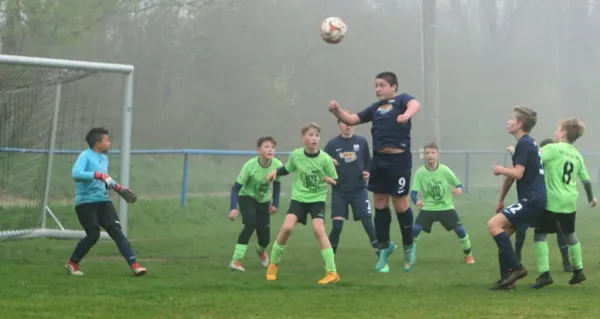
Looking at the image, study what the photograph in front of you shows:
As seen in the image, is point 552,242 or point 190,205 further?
point 190,205

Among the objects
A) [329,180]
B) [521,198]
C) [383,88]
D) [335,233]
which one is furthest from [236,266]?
[521,198]

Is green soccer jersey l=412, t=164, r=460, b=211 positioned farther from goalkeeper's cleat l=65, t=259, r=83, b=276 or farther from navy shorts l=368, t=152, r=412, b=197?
goalkeeper's cleat l=65, t=259, r=83, b=276

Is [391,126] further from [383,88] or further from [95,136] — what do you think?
[95,136]

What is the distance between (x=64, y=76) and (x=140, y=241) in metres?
2.87

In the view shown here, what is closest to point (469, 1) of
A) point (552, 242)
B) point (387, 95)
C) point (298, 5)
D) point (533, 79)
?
point (533, 79)

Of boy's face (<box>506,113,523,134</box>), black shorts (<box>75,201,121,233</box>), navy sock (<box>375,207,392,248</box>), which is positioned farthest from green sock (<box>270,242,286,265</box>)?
boy's face (<box>506,113,523,134</box>)

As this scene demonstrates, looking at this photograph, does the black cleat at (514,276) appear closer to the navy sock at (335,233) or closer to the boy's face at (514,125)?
the boy's face at (514,125)

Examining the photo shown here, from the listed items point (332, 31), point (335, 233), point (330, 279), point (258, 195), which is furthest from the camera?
point (335, 233)

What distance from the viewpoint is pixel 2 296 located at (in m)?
8.08

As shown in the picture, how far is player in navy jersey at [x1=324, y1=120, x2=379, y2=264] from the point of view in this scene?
12.0 metres

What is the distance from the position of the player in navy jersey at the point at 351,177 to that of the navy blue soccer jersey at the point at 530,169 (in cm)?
327

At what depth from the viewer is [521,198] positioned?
9.02m

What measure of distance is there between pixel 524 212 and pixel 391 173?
143 cm

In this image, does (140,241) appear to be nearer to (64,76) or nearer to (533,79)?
(64,76)
